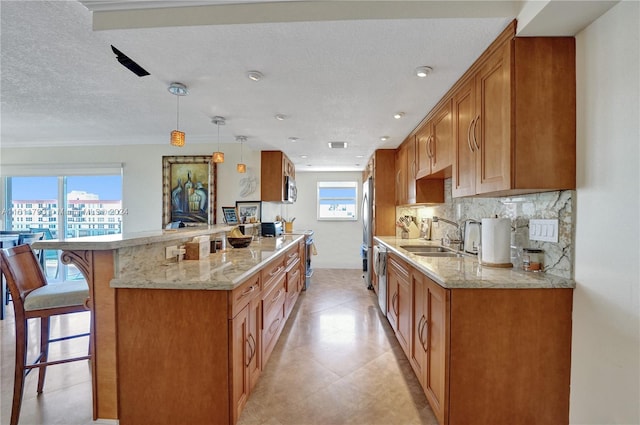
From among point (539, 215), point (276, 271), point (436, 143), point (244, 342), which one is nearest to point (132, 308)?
point (244, 342)

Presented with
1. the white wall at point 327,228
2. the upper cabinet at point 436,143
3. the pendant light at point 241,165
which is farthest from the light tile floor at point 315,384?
the white wall at point 327,228

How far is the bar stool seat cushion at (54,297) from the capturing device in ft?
5.34

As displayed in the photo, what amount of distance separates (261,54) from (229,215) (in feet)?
8.44

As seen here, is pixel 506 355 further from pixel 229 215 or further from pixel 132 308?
pixel 229 215

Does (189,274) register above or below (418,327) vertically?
above

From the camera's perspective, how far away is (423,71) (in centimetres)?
182

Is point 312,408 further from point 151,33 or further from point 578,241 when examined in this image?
point 151,33

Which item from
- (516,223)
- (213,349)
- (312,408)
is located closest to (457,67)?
(516,223)

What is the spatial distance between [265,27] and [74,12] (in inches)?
46.0

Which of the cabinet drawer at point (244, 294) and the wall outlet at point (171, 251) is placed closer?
the cabinet drawer at point (244, 294)

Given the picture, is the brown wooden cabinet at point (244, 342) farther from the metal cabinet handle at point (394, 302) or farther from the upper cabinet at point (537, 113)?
the upper cabinet at point (537, 113)

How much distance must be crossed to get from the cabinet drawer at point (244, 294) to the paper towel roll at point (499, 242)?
1.52 meters

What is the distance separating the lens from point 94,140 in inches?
165

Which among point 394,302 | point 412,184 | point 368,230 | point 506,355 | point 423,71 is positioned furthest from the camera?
point 368,230
